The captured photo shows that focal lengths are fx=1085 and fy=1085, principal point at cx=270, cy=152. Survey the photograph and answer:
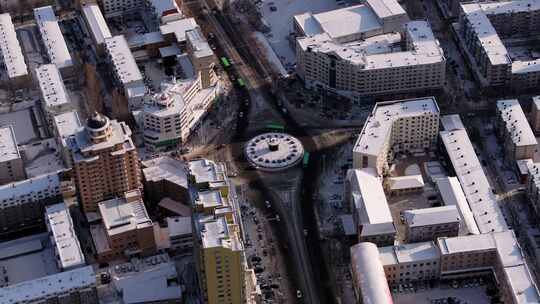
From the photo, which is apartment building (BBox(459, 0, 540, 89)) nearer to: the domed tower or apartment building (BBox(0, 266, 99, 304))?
the domed tower

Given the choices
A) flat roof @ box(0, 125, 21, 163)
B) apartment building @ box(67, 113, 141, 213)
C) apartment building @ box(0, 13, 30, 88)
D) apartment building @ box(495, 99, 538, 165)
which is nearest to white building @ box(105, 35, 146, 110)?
apartment building @ box(0, 13, 30, 88)

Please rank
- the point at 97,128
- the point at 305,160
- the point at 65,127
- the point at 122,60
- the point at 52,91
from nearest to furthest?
the point at 97,128, the point at 305,160, the point at 65,127, the point at 52,91, the point at 122,60

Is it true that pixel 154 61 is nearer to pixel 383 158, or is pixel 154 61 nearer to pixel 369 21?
pixel 369 21

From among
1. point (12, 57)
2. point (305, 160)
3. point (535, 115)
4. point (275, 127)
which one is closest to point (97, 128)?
point (305, 160)

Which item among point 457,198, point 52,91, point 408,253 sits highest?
point 52,91

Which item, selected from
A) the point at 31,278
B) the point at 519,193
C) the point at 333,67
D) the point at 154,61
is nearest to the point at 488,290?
the point at 519,193

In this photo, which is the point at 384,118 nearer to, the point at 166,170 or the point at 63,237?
the point at 166,170

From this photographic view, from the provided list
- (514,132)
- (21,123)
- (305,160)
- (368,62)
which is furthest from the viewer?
(21,123)

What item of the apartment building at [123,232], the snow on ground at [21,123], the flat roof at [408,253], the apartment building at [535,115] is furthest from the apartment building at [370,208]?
the snow on ground at [21,123]
